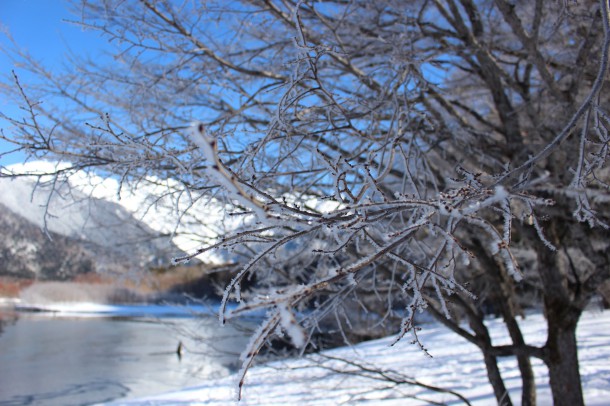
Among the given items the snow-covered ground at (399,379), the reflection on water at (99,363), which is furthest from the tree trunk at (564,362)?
the reflection on water at (99,363)

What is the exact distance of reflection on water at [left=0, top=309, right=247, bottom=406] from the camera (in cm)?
1123

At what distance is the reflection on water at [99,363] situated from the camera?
11.2 meters

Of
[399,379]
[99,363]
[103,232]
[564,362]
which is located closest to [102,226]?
[103,232]

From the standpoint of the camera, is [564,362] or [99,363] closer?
[564,362]

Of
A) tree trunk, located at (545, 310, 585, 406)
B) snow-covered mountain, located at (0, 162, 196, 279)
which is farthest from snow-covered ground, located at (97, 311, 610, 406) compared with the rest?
snow-covered mountain, located at (0, 162, 196, 279)

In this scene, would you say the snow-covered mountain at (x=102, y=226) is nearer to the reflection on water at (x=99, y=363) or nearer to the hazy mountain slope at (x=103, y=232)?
the hazy mountain slope at (x=103, y=232)

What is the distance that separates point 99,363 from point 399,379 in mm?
13930

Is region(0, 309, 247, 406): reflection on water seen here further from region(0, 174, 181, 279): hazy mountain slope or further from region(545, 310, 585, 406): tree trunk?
region(545, 310, 585, 406): tree trunk

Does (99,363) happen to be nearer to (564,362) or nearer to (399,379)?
(399,379)

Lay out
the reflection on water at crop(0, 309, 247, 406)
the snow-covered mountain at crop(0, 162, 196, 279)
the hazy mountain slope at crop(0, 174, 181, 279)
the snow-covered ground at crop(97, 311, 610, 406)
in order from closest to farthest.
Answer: the snow-covered mountain at crop(0, 162, 196, 279), the hazy mountain slope at crop(0, 174, 181, 279), the snow-covered ground at crop(97, 311, 610, 406), the reflection on water at crop(0, 309, 247, 406)

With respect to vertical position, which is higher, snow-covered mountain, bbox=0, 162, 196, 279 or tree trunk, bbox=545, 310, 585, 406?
snow-covered mountain, bbox=0, 162, 196, 279

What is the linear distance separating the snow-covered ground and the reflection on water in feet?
2.48

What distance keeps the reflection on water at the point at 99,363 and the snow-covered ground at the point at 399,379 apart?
757 millimetres

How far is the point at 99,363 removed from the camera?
51.3 feet
